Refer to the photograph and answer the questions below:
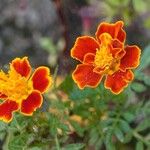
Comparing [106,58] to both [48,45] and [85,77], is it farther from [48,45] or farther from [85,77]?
[48,45]

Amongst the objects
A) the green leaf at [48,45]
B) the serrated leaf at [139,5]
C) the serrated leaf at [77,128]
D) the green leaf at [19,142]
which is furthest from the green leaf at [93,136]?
the green leaf at [48,45]

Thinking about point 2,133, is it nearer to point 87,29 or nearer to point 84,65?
point 84,65

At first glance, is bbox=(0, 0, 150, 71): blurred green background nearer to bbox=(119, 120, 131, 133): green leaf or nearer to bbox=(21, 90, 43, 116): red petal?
bbox=(119, 120, 131, 133): green leaf

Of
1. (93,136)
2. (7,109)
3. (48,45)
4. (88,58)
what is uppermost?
(88,58)

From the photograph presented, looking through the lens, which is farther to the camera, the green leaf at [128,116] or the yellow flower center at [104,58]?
the green leaf at [128,116]

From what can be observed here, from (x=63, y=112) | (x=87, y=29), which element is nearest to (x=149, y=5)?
(x=87, y=29)

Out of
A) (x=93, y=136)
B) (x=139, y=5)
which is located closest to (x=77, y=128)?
(x=93, y=136)

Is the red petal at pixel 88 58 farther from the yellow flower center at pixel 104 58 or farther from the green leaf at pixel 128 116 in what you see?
the green leaf at pixel 128 116
